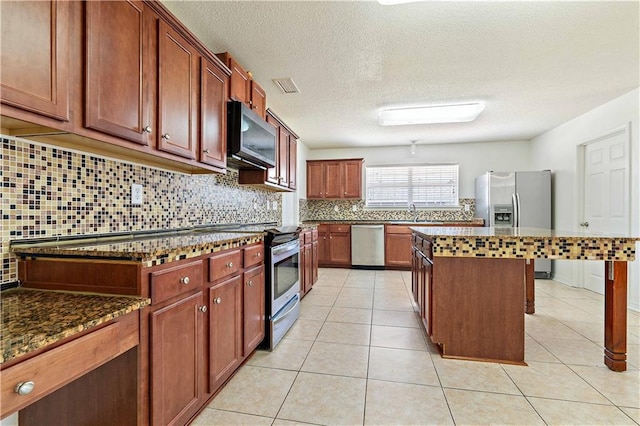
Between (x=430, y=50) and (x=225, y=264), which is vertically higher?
(x=430, y=50)

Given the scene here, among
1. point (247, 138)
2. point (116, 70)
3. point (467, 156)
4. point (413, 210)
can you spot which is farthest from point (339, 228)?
point (116, 70)

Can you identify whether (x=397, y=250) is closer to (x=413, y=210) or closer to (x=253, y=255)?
(x=413, y=210)

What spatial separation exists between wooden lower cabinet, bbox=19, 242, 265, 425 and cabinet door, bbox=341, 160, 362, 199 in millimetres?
3978

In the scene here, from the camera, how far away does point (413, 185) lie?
5902 mm

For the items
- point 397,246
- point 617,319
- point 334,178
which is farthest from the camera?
point 334,178

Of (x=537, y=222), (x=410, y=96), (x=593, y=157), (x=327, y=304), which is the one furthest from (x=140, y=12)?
(x=537, y=222)

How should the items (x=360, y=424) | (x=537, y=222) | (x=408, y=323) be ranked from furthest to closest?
(x=537, y=222)
(x=408, y=323)
(x=360, y=424)

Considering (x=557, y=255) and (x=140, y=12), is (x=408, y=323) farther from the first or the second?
(x=140, y=12)

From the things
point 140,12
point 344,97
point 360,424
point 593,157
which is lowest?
point 360,424

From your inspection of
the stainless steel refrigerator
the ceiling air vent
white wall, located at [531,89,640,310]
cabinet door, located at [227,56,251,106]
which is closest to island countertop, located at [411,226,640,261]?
white wall, located at [531,89,640,310]

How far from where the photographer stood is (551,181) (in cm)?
464

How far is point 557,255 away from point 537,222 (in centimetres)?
316

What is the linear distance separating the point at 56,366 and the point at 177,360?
589 millimetres

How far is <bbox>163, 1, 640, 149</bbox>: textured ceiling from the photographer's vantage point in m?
1.94
